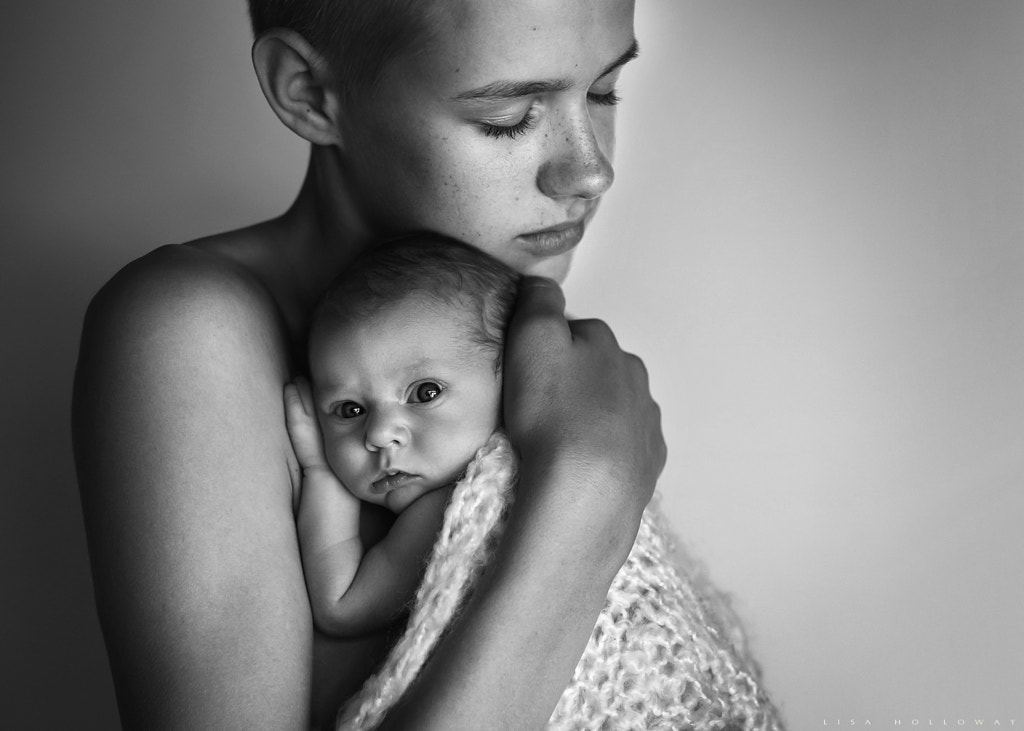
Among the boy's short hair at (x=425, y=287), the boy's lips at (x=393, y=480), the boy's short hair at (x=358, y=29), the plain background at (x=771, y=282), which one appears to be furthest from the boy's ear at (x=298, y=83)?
the plain background at (x=771, y=282)

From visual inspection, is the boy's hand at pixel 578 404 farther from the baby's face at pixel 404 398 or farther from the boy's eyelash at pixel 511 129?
the boy's eyelash at pixel 511 129

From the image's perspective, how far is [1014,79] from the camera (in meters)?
1.81

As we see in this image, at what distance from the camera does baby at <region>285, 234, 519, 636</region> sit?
3.21 ft

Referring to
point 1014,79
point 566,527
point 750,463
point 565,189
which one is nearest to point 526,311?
point 565,189

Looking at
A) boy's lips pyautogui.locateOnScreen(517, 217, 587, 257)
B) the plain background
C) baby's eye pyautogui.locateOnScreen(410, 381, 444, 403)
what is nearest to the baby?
baby's eye pyautogui.locateOnScreen(410, 381, 444, 403)

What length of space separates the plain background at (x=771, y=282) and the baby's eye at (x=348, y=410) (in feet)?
3.06

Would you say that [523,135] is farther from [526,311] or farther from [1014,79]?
[1014,79]

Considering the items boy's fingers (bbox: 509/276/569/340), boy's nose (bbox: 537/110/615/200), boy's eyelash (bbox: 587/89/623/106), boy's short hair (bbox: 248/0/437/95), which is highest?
boy's short hair (bbox: 248/0/437/95)

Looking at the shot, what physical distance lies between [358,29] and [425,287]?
28cm

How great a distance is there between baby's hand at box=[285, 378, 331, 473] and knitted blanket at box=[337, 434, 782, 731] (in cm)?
17

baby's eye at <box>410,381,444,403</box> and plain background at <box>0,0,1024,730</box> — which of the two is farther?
plain background at <box>0,0,1024,730</box>

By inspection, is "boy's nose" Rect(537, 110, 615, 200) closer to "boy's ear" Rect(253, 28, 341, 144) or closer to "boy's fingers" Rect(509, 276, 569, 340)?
"boy's fingers" Rect(509, 276, 569, 340)

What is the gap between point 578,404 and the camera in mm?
936

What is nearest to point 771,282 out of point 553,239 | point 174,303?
point 553,239
